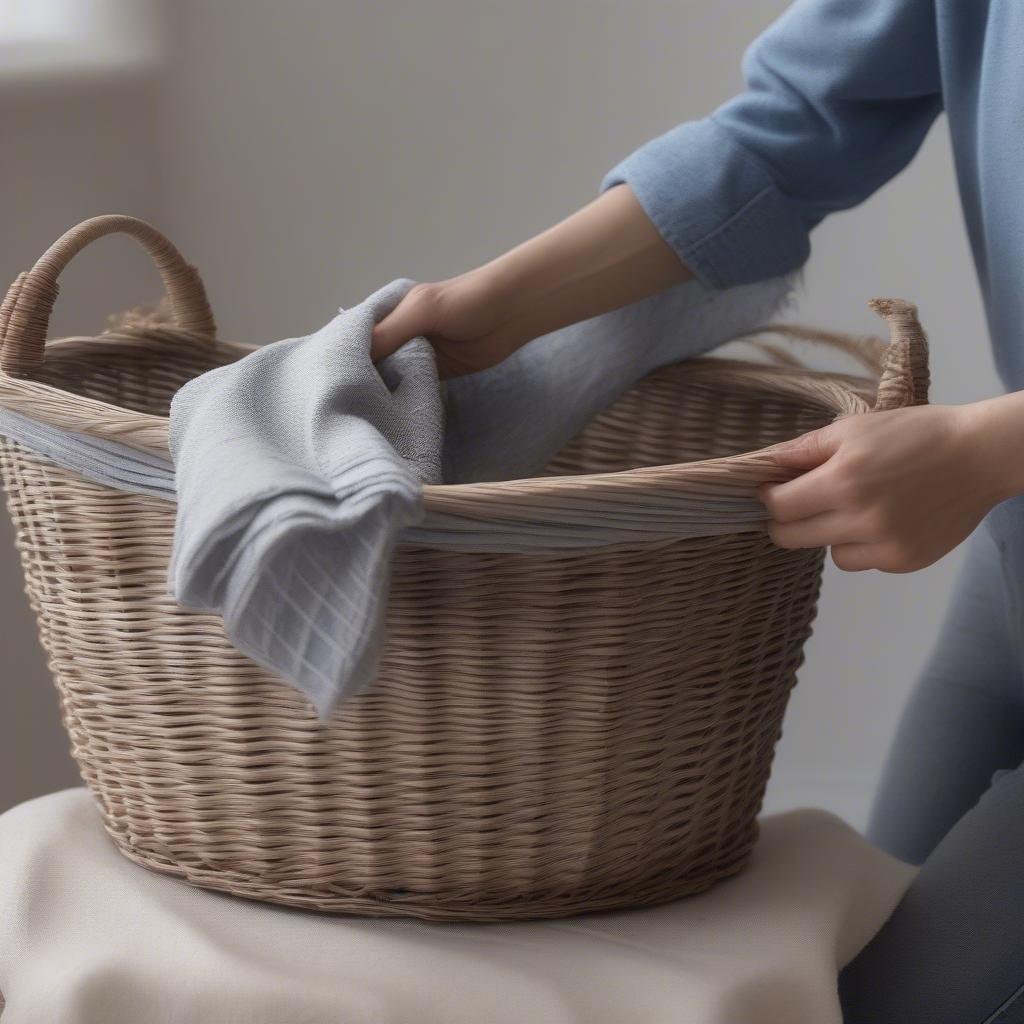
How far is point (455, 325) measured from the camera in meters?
0.72

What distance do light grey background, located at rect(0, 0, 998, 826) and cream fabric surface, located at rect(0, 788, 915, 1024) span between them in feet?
2.16

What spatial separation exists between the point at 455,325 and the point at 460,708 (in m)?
0.29

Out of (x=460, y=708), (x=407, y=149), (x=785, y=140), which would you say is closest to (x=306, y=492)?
(x=460, y=708)

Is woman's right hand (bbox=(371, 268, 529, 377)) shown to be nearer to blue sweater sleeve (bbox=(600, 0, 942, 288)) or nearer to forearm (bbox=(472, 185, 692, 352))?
forearm (bbox=(472, 185, 692, 352))

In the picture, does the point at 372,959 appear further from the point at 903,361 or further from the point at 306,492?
the point at 903,361

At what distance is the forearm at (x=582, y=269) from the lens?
2.40ft

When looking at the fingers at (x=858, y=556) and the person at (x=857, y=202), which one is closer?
the fingers at (x=858, y=556)

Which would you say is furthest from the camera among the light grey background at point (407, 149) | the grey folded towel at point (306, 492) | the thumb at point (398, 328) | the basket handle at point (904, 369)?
the light grey background at point (407, 149)

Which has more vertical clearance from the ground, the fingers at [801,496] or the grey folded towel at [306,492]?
the grey folded towel at [306,492]

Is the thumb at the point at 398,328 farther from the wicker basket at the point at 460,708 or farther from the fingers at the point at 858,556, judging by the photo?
the fingers at the point at 858,556

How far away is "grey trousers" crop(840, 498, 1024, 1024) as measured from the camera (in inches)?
24.9

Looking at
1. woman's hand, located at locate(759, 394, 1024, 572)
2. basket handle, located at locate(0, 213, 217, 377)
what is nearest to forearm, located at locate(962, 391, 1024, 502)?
woman's hand, located at locate(759, 394, 1024, 572)

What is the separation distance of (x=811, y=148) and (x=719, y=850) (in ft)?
1.35

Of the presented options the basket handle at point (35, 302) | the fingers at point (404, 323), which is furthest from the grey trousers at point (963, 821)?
the basket handle at point (35, 302)
